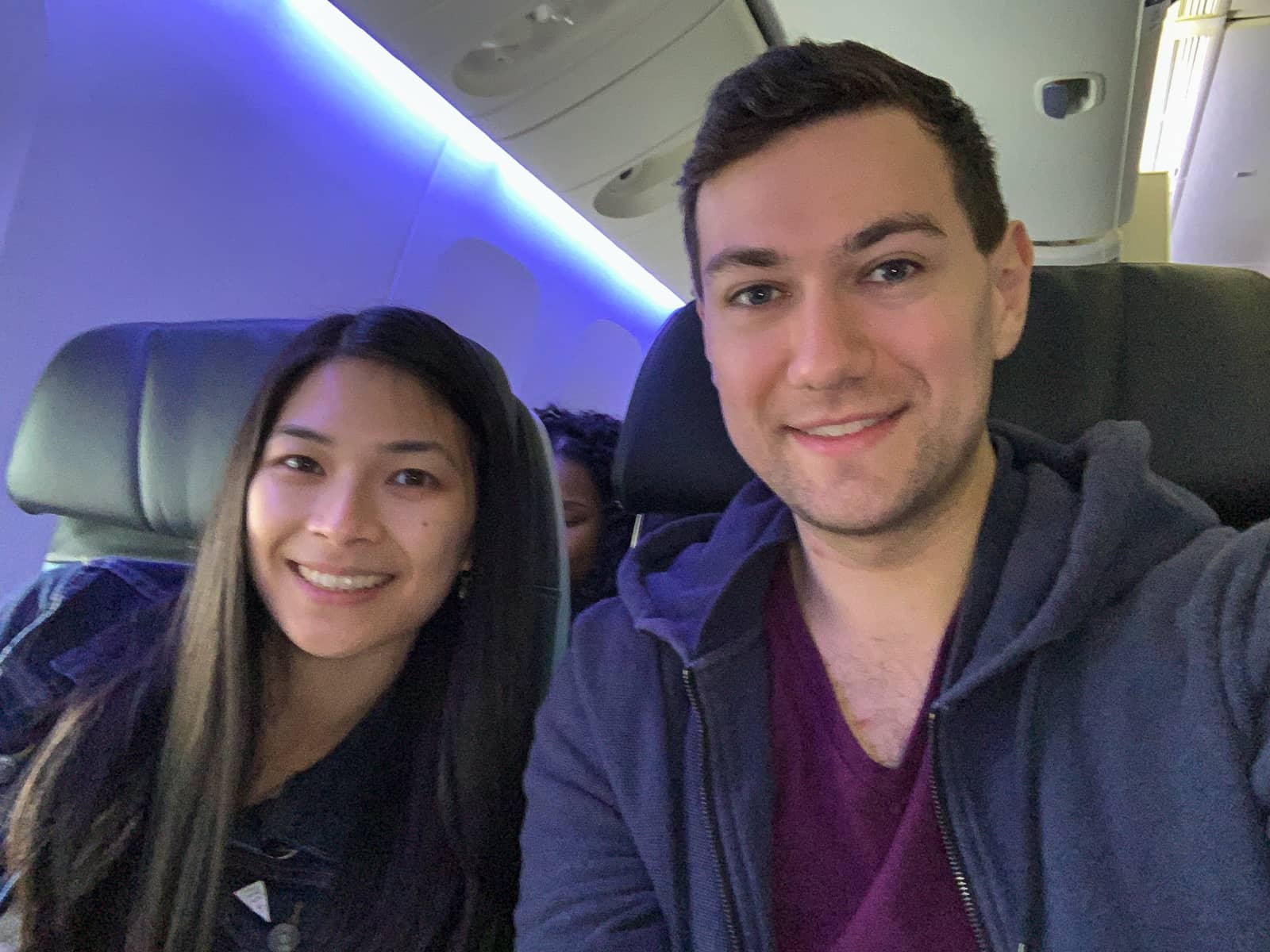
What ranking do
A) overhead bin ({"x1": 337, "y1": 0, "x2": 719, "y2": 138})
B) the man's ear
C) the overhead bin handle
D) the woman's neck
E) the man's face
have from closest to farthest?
the man's face, the man's ear, the woman's neck, overhead bin ({"x1": 337, "y1": 0, "x2": 719, "y2": 138}), the overhead bin handle

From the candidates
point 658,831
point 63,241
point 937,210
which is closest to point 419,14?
point 63,241

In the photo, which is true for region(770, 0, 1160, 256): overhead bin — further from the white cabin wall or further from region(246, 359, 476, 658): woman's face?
region(246, 359, 476, 658): woman's face

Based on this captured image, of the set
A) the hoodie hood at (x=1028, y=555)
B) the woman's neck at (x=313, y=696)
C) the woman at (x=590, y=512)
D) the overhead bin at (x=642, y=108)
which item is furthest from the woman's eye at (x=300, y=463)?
the overhead bin at (x=642, y=108)

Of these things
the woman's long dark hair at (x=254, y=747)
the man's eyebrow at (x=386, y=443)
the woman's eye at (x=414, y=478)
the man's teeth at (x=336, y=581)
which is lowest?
the woman's long dark hair at (x=254, y=747)

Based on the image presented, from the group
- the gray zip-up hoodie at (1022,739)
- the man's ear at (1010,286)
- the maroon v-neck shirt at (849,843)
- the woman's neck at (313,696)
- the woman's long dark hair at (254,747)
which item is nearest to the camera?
the gray zip-up hoodie at (1022,739)

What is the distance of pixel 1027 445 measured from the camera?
112cm

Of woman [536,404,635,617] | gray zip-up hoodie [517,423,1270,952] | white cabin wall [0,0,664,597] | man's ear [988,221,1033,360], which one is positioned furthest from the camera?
woman [536,404,635,617]

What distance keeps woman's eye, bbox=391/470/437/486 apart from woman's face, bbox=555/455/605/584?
1.23m

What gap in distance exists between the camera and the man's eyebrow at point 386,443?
4.58ft

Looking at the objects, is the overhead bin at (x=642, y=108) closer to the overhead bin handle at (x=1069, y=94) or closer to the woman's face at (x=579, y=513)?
the overhead bin handle at (x=1069, y=94)

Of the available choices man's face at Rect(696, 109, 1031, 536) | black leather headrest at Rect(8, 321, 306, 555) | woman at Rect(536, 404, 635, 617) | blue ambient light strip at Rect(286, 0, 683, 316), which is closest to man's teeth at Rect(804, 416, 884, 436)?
man's face at Rect(696, 109, 1031, 536)

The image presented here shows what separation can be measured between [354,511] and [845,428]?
84 cm

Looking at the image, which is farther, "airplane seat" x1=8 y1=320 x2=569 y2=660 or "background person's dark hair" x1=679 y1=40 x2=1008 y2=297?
"airplane seat" x1=8 y1=320 x2=569 y2=660

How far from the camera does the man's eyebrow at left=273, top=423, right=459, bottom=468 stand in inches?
55.0
